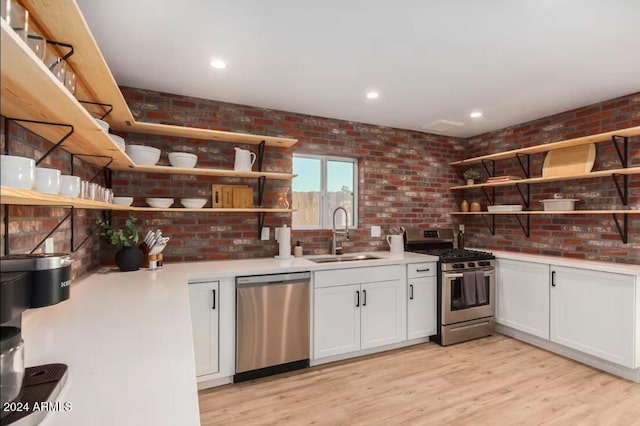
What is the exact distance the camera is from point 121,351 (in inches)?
42.4

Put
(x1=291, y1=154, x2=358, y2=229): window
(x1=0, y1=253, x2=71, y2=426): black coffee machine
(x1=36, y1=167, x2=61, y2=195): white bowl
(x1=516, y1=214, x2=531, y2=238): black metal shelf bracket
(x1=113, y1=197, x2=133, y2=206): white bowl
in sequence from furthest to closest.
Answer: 1. (x1=516, y1=214, x2=531, y2=238): black metal shelf bracket
2. (x1=291, y1=154, x2=358, y2=229): window
3. (x1=113, y1=197, x2=133, y2=206): white bowl
4. (x1=36, y1=167, x2=61, y2=195): white bowl
5. (x1=0, y1=253, x2=71, y2=426): black coffee machine

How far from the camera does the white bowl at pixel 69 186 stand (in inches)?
51.5

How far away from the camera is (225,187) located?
10.4ft

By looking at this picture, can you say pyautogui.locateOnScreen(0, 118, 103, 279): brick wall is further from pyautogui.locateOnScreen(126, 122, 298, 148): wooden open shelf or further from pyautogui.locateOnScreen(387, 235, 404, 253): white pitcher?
pyautogui.locateOnScreen(387, 235, 404, 253): white pitcher

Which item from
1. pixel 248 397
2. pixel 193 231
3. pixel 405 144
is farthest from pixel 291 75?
pixel 248 397

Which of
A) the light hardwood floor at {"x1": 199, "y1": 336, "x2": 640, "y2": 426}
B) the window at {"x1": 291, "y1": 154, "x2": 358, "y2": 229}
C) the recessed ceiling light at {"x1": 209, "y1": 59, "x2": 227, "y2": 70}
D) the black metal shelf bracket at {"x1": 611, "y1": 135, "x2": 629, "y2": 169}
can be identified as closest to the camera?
the light hardwood floor at {"x1": 199, "y1": 336, "x2": 640, "y2": 426}

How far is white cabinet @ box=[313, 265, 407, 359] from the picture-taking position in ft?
9.61

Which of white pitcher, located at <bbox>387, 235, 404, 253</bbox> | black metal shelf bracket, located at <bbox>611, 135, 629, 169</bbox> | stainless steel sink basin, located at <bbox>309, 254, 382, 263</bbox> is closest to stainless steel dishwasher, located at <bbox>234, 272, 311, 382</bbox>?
stainless steel sink basin, located at <bbox>309, 254, 382, 263</bbox>

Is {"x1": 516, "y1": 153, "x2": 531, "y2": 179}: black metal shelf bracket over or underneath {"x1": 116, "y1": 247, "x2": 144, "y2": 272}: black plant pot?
over

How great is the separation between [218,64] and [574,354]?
3.98m

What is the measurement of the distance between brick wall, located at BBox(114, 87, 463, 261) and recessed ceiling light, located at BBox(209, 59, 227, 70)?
2.42ft

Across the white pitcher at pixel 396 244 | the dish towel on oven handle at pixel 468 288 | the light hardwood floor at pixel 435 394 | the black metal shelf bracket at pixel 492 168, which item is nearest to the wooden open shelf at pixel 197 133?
the white pitcher at pixel 396 244

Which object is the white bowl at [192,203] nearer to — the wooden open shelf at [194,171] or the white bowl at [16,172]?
the wooden open shelf at [194,171]

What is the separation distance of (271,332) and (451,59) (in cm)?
250
